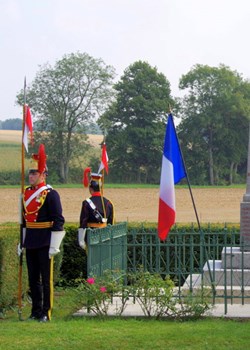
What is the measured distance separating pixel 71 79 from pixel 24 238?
51903mm

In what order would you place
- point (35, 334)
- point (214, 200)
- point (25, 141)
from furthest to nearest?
point (214, 200) → point (25, 141) → point (35, 334)

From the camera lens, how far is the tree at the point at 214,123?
189 ft

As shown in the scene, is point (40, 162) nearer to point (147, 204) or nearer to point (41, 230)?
point (41, 230)

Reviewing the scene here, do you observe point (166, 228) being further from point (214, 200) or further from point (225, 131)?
point (225, 131)

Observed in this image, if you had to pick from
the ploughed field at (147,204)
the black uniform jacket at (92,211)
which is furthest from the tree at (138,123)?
the black uniform jacket at (92,211)

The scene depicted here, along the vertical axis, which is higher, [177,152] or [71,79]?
[71,79]

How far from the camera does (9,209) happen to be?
36.6 meters

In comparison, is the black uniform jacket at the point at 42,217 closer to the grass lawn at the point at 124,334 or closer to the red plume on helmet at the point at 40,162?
the red plume on helmet at the point at 40,162

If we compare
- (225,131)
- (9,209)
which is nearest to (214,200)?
(9,209)

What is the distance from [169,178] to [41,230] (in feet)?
4.44

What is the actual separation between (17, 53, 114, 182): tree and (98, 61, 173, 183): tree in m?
1.54

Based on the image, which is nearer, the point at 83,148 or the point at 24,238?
the point at 24,238

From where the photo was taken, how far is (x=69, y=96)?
6031cm

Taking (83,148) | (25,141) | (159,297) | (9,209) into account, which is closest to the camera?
(159,297)
